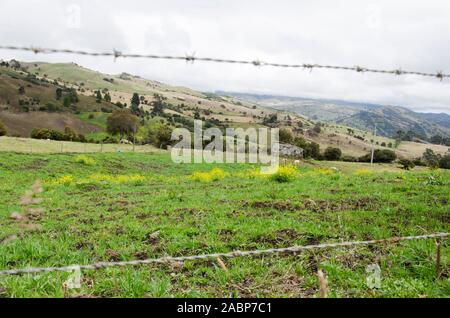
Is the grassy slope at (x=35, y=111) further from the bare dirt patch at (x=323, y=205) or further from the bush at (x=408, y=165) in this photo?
the bare dirt patch at (x=323, y=205)

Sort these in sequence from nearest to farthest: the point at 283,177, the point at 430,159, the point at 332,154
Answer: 1. the point at 283,177
2. the point at 332,154
3. the point at 430,159

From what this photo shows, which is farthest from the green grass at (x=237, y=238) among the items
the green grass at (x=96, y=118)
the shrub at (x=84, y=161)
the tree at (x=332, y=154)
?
the green grass at (x=96, y=118)

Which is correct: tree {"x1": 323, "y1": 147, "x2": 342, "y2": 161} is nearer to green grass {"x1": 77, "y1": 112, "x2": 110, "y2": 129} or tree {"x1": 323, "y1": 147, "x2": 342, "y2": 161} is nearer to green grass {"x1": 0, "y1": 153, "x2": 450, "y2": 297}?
green grass {"x1": 77, "y1": 112, "x2": 110, "y2": 129}

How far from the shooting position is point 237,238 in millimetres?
8141

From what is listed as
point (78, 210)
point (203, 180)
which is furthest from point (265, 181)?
point (78, 210)

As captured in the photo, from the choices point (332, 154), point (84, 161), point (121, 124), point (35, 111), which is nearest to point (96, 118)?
point (35, 111)

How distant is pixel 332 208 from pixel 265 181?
311 inches

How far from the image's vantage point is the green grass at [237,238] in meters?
5.16

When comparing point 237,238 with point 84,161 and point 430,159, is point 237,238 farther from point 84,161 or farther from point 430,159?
point 430,159

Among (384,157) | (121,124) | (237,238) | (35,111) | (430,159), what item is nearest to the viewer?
(237,238)

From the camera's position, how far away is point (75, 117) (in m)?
111

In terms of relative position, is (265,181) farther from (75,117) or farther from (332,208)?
(75,117)
